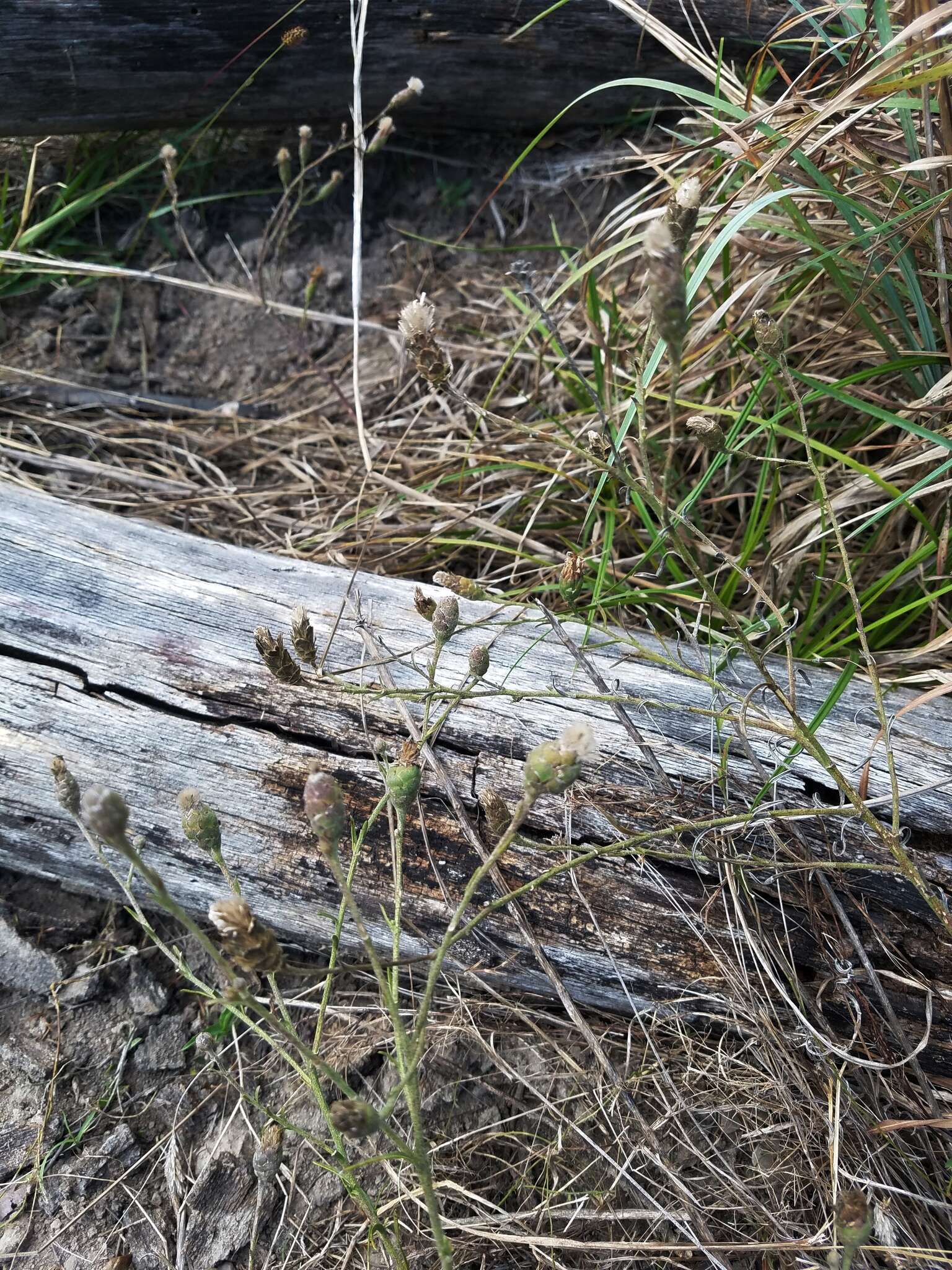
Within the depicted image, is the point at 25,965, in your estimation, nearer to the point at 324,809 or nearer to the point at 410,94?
the point at 324,809

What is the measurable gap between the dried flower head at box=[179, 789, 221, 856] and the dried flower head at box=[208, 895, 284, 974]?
19cm

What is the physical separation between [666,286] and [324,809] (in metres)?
0.60

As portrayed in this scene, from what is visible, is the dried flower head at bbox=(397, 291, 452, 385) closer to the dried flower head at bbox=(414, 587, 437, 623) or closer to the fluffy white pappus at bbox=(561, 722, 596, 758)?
the dried flower head at bbox=(414, 587, 437, 623)

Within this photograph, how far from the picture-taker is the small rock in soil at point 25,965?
1562 mm

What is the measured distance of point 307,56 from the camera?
2221 millimetres

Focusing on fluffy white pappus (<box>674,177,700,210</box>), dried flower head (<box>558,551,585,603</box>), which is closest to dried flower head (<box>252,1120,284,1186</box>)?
dried flower head (<box>558,551,585,603</box>)

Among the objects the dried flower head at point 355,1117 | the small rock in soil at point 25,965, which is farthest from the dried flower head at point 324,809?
the small rock in soil at point 25,965

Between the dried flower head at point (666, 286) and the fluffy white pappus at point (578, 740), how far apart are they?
0.38 meters

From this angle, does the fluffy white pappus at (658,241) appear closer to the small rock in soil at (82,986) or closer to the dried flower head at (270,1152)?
the dried flower head at (270,1152)

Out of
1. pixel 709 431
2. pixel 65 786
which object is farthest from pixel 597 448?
pixel 65 786

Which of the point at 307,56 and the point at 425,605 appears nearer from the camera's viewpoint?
the point at 425,605

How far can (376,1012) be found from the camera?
59.4 inches

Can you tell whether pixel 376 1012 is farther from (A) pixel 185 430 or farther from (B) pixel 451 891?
(A) pixel 185 430

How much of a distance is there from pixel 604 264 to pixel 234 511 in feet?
3.70
